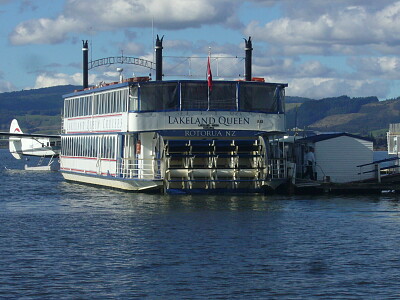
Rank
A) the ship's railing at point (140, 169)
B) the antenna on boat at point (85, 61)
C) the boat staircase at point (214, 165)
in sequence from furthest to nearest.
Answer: the antenna on boat at point (85, 61) < the ship's railing at point (140, 169) < the boat staircase at point (214, 165)

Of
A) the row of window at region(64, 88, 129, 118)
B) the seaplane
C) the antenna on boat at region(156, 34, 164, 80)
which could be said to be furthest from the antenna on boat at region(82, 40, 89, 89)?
the seaplane

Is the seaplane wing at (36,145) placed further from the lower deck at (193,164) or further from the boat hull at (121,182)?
the lower deck at (193,164)

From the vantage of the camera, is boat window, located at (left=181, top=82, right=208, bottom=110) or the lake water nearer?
the lake water

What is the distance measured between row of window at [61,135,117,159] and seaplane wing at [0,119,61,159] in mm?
50232

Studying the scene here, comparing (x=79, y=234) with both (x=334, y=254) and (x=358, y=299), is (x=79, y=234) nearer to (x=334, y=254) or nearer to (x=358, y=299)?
(x=334, y=254)

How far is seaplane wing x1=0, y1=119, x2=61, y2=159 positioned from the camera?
12176 cm

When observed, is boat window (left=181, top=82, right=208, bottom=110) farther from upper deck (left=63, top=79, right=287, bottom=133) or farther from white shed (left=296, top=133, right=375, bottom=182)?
white shed (left=296, top=133, right=375, bottom=182)

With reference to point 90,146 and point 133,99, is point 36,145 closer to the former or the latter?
point 90,146

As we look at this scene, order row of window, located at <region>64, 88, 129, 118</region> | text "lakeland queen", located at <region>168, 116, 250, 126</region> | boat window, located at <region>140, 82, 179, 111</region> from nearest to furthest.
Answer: text "lakeland queen", located at <region>168, 116, 250, 126</region>
boat window, located at <region>140, 82, 179, 111</region>
row of window, located at <region>64, 88, 129, 118</region>

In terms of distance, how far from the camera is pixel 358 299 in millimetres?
22609

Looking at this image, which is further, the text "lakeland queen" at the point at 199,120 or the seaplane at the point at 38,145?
the seaplane at the point at 38,145

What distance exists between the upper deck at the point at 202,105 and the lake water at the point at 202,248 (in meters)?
4.08

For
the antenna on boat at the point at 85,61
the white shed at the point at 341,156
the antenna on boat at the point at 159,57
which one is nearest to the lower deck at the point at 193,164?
the white shed at the point at 341,156

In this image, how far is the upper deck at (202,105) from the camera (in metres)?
47.3
